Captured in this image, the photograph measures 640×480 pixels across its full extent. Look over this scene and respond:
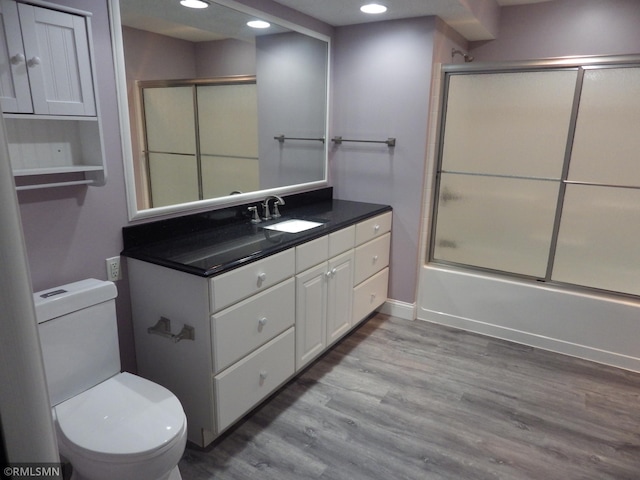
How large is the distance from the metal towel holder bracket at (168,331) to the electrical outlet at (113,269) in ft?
0.90

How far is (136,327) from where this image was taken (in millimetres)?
2057

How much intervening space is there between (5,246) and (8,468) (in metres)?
0.18

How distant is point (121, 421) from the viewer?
1525 mm

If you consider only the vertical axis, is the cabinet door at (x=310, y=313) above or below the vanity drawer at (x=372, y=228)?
below

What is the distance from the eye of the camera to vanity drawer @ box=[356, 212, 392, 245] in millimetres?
2895

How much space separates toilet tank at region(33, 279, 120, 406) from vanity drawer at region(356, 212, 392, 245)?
1580mm

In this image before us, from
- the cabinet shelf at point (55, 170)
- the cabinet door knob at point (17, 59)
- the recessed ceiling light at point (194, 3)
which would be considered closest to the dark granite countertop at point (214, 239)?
the cabinet shelf at point (55, 170)

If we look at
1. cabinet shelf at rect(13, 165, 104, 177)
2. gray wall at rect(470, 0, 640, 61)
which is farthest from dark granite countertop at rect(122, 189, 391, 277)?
gray wall at rect(470, 0, 640, 61)

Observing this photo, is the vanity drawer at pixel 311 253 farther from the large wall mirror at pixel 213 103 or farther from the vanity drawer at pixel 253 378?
the large wall mirror at pixel 213 103

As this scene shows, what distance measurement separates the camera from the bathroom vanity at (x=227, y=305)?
1.85m

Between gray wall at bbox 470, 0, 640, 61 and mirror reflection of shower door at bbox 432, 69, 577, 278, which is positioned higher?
gray wall at bbox 470, 0, 640, 61

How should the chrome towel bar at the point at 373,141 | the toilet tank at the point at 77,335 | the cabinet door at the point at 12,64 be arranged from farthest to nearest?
the chrome towel bar at the point at 373,141 → the toilet tank at the point at 77,335 → the cabinet door at the point at 12,64

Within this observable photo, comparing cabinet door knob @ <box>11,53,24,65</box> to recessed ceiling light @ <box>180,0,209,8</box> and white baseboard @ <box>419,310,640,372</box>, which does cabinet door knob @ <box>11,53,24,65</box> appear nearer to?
recessed ceiling light @ <box>180,0,209,8</box>

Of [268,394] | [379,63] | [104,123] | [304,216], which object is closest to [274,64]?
[379,63]
